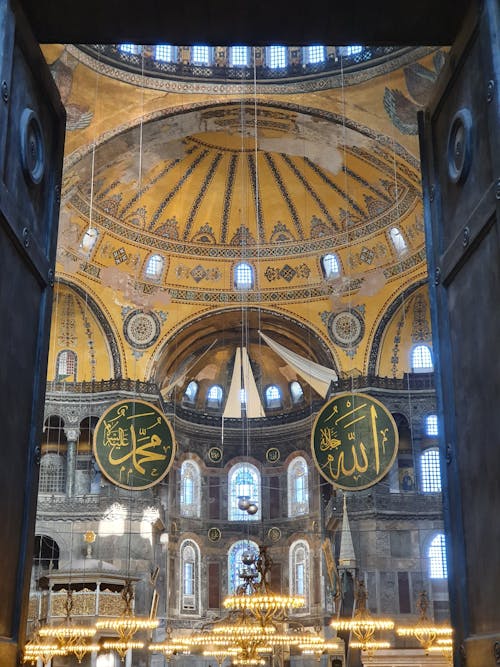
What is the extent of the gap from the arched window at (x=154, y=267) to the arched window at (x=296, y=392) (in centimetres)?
700

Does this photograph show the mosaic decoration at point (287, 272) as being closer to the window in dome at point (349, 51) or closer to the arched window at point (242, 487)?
the window in dome at point (349, 51)

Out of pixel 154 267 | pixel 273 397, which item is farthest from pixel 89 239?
pixel 273 397

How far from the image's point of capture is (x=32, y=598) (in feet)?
70.6

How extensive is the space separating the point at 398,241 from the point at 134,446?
1175 centimetres

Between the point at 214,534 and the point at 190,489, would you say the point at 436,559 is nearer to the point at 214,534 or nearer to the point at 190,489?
the point at 214,534

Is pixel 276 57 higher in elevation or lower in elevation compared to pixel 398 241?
higher

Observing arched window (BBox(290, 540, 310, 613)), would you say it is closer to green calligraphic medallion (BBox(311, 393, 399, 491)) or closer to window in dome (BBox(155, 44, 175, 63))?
green calligraphic medallion (BBox(311, 393, 399, 491))

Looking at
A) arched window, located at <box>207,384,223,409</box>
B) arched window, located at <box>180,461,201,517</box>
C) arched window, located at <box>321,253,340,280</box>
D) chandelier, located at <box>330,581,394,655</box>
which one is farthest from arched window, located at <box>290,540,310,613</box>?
arched window, located at <box>321,253,340,280</box>

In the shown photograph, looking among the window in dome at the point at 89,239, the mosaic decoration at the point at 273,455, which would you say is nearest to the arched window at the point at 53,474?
the window in dome at the point at 89,239

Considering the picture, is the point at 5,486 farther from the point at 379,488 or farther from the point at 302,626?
the point at 302,626

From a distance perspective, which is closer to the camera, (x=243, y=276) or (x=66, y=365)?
(x=66, y=365)

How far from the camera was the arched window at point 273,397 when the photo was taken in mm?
28041

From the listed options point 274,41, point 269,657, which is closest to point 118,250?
point 269,657

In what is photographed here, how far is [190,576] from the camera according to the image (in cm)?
2714
